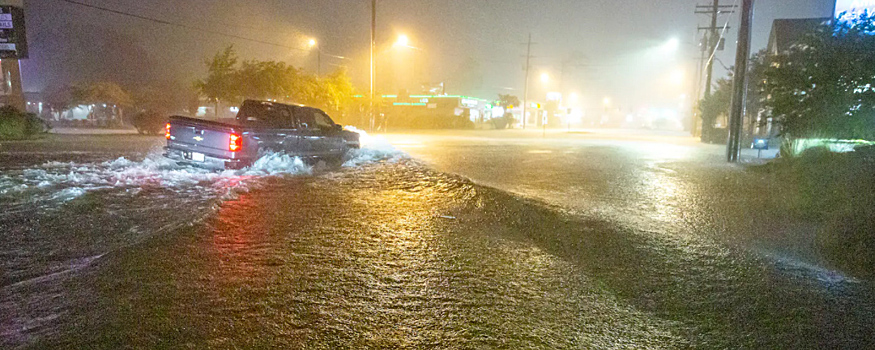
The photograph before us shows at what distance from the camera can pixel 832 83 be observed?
599 inches

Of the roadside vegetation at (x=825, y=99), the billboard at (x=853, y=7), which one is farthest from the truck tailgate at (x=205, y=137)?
the billboard at (x=853, y=7)

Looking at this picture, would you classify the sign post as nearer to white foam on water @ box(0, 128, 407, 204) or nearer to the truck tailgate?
white foam on water @ box(0, 128, 407, 204)

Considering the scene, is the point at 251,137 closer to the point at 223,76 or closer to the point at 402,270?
the point at 402,270

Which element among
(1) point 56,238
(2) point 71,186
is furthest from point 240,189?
(1) point 56,238

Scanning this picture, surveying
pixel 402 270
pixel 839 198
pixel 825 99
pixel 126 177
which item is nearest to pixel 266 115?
pixel 126 177

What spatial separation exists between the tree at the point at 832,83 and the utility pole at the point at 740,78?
2.08 metres

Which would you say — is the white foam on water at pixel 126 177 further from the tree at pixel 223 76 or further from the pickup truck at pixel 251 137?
the tree at pixel 223 76

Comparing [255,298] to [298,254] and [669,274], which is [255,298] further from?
[669,274]

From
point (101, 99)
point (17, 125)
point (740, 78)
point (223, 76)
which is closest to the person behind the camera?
point (740, 78)

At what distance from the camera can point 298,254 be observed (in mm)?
5785

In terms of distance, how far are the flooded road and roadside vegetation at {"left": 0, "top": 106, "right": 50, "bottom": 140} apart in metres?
15.4

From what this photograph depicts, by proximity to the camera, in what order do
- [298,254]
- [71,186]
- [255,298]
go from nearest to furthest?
[255,298] → [298,254] → [71,186]

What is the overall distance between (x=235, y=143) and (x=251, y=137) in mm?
401

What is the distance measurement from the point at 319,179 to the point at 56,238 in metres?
5.83
